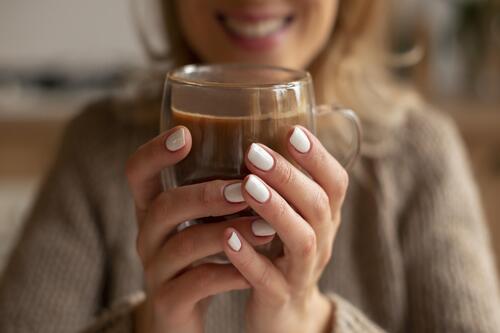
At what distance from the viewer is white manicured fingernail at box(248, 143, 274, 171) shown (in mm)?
596

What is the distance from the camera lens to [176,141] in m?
0.61

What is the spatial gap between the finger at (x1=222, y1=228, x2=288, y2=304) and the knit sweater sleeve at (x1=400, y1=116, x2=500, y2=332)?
43 cm

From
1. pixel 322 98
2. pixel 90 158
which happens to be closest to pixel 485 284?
pixel 322 98

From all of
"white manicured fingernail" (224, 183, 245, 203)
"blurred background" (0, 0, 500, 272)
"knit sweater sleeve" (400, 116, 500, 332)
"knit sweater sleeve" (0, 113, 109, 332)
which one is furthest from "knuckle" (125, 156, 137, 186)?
"blurred background" (0, 0, 500, 272)

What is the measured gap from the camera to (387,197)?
119 cm

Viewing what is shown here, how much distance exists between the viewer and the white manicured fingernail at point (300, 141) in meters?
0.62

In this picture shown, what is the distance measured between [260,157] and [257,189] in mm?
27

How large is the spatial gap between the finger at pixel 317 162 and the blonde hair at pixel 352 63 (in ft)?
1.82

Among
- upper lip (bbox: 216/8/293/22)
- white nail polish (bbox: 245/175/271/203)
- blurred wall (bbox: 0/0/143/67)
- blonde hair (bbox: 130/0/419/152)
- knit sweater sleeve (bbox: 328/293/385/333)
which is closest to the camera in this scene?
white nail polish (bbox: 245/175/271/203)

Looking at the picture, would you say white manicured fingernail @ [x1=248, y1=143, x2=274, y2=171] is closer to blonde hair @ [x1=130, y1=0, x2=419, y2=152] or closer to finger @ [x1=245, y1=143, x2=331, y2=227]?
finger @ [x1=245, y1=143, x2=331, y2=227]

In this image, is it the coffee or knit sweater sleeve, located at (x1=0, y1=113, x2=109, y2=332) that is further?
knit sweater sleeve, located at (x1=0, y1=113, x2=109, y2=332)

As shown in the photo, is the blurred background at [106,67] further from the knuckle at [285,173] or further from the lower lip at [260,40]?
the knuckle at [285,173]

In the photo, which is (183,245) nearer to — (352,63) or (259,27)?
(259,27)

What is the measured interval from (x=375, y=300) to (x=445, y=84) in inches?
68.2
